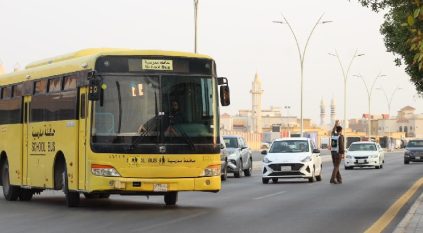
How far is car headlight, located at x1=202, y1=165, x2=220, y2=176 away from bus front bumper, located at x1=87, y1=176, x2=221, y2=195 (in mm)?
212

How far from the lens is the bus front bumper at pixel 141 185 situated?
1855 cm

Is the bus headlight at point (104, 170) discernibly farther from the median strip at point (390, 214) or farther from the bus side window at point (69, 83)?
the median strip at point (390, 214)

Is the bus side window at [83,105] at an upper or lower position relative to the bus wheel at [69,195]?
upper

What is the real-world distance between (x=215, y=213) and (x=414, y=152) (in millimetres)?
48439

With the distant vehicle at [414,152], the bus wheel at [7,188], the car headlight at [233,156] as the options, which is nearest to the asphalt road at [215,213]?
the bus wheel at [7,188]

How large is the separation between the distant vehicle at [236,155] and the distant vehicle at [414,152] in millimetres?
25625

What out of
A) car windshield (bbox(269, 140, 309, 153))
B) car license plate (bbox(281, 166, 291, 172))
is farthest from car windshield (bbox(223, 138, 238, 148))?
car license plate (bbox(281, 166, 291, 172))

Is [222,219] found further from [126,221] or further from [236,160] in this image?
[236,160]

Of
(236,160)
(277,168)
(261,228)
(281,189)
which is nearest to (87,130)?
(261,228)

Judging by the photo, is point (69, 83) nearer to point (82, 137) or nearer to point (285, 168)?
point (82, 137)

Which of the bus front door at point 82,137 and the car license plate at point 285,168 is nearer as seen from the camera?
the bus front door at point 82,137

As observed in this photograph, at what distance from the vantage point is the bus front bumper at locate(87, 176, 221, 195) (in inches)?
730

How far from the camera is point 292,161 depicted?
3269 centimetres

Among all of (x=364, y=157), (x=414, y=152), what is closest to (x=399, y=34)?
(x=364, y=157)
